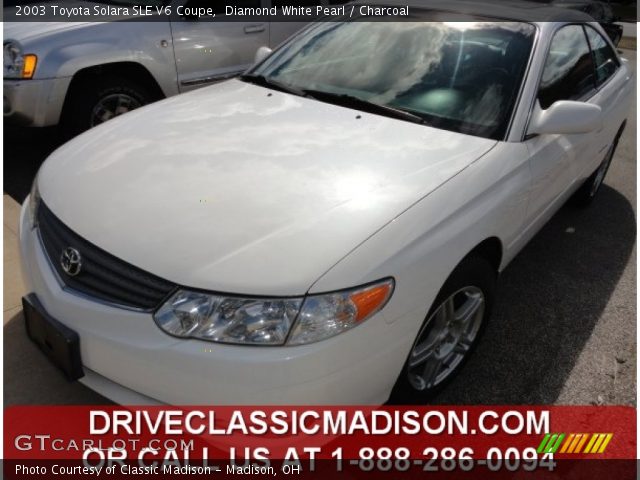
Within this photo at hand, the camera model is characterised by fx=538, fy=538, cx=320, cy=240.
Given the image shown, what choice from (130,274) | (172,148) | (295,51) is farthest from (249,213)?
(295,51)

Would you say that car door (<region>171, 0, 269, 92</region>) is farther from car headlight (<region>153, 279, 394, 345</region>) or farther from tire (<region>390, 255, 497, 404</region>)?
car headlight (<region>153, 279, 394, 345</region>)

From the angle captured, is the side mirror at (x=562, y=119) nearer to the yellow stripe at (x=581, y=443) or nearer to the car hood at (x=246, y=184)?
the car hood at (x=246, y=184)

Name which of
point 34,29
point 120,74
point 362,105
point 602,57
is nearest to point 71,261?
point 362,105

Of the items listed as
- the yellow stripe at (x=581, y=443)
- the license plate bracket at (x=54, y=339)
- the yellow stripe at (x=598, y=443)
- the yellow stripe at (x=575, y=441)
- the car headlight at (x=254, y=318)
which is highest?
the car headlight at (x=254, y=318)

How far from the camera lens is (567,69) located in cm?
296

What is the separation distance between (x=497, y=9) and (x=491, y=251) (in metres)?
1.41

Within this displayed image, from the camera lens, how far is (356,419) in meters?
1.79

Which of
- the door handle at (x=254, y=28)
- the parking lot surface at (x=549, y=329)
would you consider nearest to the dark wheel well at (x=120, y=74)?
the parking lot surface at (x=549, y=329)

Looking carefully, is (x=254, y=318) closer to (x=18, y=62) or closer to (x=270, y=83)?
(x=270, y=83)

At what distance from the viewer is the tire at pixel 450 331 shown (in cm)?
202

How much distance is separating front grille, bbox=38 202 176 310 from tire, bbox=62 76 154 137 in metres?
2.53

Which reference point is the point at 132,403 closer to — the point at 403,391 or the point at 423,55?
the point at 403,391

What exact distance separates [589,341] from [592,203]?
6.43 ft

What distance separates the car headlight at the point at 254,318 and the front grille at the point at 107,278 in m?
0.07
